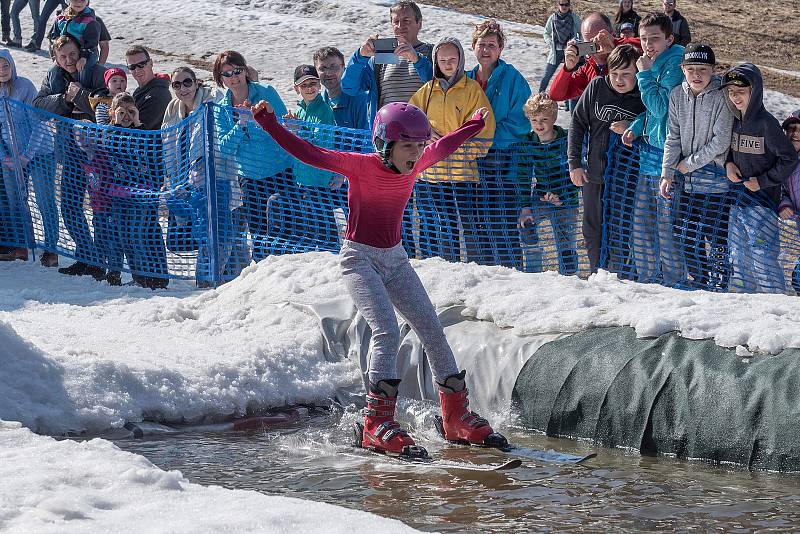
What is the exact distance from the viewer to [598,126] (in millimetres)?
8641

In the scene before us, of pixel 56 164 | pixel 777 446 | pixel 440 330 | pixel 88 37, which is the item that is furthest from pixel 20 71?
pixel 777 446

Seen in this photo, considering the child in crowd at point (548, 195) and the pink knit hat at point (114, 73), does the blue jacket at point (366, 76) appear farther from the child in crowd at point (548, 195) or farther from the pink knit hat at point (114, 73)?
the pink knit hat at point (114, 73)

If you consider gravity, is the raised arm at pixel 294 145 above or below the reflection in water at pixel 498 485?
above

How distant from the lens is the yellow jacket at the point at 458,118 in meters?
8.98

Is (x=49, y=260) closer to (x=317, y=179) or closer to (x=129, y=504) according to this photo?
(x=317, y=179)

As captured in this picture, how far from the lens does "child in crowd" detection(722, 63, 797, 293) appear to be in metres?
7.95

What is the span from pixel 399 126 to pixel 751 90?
2.81 metres

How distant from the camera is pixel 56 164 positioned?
36.4ft

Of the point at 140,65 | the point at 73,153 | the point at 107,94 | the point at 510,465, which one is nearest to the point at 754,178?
the point at 510,465

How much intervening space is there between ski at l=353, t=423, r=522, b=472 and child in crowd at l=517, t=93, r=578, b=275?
9.65 feet

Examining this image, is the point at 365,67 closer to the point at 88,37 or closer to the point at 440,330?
the point at 440,330

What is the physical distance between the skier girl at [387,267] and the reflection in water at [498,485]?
0.20m

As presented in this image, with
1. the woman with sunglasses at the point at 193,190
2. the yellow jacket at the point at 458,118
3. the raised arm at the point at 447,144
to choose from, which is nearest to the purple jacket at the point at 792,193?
the yellow jacket at the point at 458,118

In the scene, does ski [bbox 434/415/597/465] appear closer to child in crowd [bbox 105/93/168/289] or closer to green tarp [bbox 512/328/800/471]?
green tarp [bbox 512/328/800/471]
